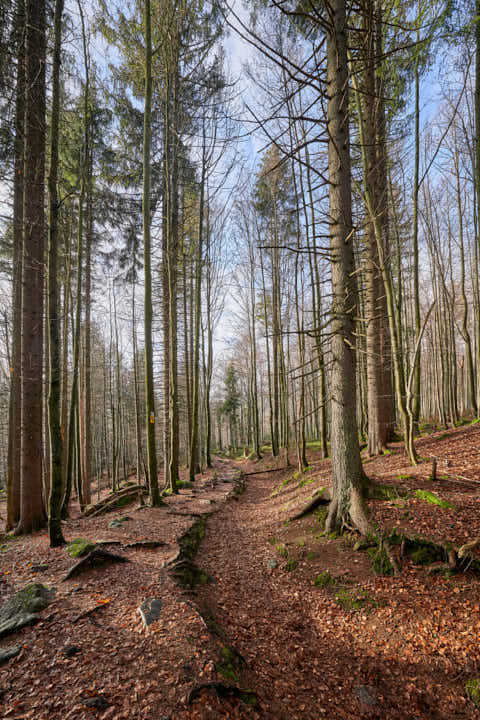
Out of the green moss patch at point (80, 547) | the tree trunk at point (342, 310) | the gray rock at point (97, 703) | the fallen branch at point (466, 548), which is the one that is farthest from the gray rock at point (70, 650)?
the fallen branch at point (466, 548)

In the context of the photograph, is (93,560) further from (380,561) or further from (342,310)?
(342,310)

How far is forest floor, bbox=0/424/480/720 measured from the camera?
2115mm

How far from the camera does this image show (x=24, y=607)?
292 centimetres

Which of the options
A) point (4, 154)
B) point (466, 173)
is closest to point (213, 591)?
point (4, 154)

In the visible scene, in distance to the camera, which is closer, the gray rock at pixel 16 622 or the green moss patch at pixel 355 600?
the gray rock at pixel 16 622

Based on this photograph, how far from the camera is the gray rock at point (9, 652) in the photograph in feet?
7.50

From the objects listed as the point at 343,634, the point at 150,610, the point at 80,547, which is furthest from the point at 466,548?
the point at 80,547

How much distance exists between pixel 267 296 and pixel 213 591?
45.8ft

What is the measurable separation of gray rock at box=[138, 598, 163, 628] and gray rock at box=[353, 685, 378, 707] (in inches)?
→ 71.8

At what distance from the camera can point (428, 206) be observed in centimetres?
1169

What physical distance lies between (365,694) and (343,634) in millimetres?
674

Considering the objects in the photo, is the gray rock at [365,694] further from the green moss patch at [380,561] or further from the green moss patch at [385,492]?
the green moss patch at [385,492]

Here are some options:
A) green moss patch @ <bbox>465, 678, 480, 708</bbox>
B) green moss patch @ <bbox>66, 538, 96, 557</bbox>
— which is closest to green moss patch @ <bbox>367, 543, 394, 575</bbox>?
green moss patch @ <bbox>465, 678, 480, 708</bbox>

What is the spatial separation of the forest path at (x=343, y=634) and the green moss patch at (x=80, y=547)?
1.71 meters
